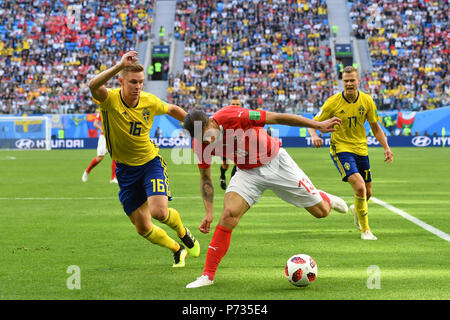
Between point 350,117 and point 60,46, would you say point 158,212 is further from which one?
point 60,46

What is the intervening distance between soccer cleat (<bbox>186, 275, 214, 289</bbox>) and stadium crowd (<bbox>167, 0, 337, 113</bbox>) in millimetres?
41386

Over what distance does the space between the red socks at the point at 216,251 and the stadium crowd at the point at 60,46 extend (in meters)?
43.6

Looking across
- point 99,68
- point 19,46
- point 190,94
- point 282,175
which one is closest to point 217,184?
point 282,175

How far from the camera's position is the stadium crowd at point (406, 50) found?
49281 millimetres

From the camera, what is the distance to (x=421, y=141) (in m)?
46.0

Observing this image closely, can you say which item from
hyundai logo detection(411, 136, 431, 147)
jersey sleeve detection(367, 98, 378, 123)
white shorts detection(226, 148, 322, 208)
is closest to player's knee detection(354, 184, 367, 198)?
jersey sleeve detection(367, 98, 378, 123)

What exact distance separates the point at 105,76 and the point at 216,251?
2.15 meters

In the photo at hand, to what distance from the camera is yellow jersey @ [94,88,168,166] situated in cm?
812

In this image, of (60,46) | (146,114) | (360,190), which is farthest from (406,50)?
(146,114)

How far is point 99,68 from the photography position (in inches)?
2143

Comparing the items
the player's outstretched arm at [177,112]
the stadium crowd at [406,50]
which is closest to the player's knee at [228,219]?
the player's outstretched arm at [177,112]

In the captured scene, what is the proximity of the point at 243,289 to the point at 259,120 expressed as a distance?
168 cm

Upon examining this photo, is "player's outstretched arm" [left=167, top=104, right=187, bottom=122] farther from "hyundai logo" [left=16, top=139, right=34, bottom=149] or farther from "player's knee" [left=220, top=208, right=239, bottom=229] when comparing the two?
"hyundai logo" [left=16, top=139, right=34, bottom=149]

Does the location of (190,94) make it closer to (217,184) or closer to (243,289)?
(217,184)
